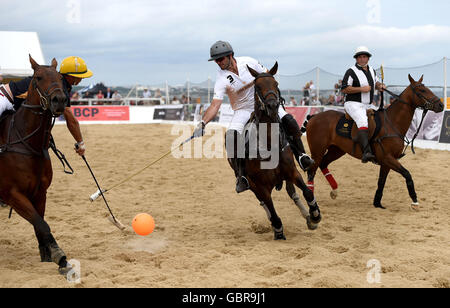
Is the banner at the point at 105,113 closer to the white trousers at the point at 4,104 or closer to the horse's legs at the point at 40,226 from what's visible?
the white trousers at the point at 4,104

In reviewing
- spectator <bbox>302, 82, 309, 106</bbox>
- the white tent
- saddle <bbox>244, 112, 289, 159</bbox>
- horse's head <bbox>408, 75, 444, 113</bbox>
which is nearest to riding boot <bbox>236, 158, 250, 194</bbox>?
saddle <bbox>244, 112, 289, 159</bbox>

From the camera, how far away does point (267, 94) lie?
217 inches

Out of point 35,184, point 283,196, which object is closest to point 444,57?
point 283,196

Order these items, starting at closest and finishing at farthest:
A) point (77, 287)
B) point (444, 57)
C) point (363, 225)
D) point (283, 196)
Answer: point (77, 287), point (363, 225), point (283, 196), point (444, 57)

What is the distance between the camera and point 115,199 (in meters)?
9.13

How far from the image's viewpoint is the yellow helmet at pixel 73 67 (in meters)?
5.41

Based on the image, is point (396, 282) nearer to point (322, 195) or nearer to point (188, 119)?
→ point (322, 195)

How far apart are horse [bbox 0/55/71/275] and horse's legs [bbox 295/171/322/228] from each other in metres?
3.02

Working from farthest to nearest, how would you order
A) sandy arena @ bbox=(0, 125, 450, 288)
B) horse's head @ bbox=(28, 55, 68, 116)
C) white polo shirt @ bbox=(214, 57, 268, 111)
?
white polo shirt @ bbox=(214, 57, 268, 111) → sandy arena @ bbox=(0, 125, 450, 288) → horse's head @ bbox=(28, 55, 68, 116)

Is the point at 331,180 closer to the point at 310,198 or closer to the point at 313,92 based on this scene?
the point at 310,198

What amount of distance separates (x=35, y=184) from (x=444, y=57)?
45.4ft

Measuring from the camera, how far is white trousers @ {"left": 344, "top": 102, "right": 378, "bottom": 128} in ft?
28.4

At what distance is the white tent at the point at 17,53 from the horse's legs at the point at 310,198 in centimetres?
1946

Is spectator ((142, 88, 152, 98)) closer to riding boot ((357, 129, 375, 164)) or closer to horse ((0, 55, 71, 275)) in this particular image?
riding boot ((357, 129, 375, 164))
